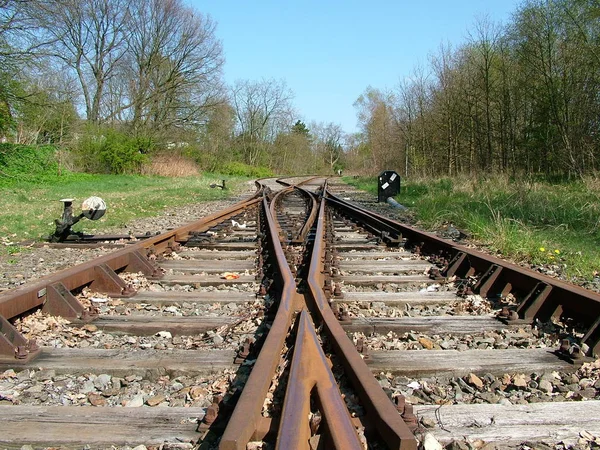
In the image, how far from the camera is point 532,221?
8.09 meters

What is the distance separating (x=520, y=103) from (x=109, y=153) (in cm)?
2060

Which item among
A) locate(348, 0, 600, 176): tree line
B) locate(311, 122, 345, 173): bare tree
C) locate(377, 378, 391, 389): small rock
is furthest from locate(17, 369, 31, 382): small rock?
locate(311, 122, 345, 173): bare tree

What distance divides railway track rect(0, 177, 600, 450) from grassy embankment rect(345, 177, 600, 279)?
1.32m

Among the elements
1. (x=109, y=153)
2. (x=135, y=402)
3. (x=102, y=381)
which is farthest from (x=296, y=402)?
(x=109, y=153)

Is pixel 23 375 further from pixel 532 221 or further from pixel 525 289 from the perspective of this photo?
pixel 532 221

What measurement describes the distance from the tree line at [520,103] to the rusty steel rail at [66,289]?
13.3 meters

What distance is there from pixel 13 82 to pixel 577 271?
19283mm

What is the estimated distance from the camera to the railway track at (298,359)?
5.80 ft

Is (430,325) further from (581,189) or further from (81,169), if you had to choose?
(81,169)

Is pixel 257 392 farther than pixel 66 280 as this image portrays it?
No

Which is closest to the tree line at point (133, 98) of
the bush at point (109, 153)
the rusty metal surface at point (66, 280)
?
the bush at point (109, 153)

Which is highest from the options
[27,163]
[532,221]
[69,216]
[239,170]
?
[239,170]

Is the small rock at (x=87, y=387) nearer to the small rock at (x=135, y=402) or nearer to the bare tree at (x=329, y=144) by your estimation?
the small rock at (x=135, y=402)

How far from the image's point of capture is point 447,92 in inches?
886
